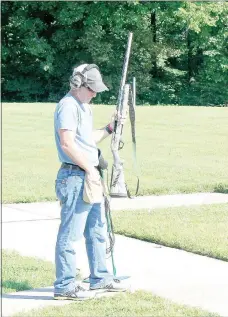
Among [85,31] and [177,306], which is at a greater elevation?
[85,31]

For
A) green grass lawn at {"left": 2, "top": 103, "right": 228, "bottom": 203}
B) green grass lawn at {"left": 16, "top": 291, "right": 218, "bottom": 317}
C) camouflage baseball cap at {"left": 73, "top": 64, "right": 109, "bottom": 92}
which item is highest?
camouflage baseball cap at {"left": 73, "top": 64, "right": 109, "bottom": 92}

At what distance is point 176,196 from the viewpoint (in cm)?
1242

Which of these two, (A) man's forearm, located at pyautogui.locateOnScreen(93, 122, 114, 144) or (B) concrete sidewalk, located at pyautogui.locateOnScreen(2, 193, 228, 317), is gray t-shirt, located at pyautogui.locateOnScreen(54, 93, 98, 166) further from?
(B) concrete sidewalk, located at pyautogui.locateOnScreen(2, 193, 228, 317)

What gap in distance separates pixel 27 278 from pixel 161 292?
118 cm

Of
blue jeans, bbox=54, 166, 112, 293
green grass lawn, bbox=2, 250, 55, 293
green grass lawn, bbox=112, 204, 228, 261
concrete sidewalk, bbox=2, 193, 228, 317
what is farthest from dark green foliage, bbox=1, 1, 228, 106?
blue jeans, bbox=54, 166, 112, 293

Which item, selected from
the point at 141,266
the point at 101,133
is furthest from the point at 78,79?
the point at 141,266

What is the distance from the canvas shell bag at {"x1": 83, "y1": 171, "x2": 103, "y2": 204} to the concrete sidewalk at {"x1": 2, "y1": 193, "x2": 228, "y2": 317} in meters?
0.85

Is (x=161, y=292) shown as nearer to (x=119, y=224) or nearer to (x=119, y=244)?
(x=119, y=244)

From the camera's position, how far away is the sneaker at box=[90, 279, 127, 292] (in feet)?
22.1

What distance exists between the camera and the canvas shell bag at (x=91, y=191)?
634cm

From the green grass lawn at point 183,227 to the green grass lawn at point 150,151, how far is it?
6.14ft

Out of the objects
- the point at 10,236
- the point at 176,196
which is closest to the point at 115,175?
the point at 10,236

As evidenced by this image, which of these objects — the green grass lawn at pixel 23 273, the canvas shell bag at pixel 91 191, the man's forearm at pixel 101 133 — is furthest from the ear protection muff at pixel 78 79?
the green grass lawn at pixel 23 273

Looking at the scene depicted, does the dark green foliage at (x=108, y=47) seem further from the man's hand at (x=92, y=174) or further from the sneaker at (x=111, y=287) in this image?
the man's hand at (x=92, y=174)
